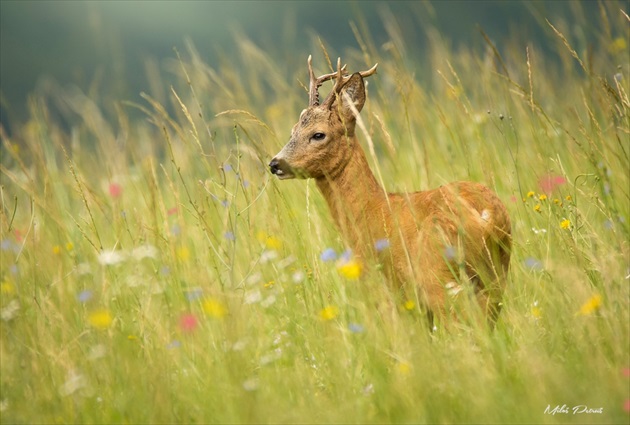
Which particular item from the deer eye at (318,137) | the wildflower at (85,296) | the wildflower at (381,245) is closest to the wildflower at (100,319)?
the wildflower at (85,296)

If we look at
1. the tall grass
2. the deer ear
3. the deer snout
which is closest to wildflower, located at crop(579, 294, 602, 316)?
the tall grass

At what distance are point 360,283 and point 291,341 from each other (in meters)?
0.31

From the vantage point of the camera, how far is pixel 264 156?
4.27 meters

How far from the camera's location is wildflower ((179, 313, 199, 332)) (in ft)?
10.2

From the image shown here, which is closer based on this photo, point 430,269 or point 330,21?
point 430,269

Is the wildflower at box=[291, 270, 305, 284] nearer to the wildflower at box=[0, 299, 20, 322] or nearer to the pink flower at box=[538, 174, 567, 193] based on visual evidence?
the wildflower at box=[0, 299, 20, 322]

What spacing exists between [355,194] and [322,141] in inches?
10.9

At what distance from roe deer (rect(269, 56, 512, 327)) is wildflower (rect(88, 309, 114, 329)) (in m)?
0.89

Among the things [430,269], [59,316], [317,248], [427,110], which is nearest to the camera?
[59,316]

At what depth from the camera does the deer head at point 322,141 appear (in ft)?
13.0

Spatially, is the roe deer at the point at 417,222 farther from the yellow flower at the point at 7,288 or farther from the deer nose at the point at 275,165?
the yellow flower at the point at 7,288

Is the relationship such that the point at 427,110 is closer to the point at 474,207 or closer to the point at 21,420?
the point at 474,207

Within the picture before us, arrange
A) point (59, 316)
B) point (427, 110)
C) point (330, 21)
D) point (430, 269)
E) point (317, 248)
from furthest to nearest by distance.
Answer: point (330, 21) < point (427, 110) < point (317, 248) < point (430, 269) < point (59, 316)

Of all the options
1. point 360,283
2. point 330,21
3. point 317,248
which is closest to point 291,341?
point 360,283
